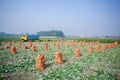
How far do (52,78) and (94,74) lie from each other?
2848 millimetres

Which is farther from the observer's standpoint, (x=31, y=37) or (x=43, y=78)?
(x=31, y=37)

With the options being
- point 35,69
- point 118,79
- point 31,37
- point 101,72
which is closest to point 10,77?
point 35,69

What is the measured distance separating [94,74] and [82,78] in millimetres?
1165

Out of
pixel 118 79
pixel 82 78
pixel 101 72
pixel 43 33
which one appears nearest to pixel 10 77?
pixel 82 78

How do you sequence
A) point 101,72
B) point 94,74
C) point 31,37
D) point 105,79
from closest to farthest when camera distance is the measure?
point 105,79 < point 94,74 < point 101,72 < point 31,37

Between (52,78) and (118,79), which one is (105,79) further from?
(52,78)

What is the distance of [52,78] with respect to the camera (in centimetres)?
894

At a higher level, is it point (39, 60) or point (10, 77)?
point (39, 60)

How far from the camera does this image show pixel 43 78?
29.1ft

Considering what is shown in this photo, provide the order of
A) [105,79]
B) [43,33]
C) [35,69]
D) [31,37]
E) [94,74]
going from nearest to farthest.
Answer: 1. [105,79]
2. [94,74]
3. [35,69]
4. [31,37]
5. [43,33]

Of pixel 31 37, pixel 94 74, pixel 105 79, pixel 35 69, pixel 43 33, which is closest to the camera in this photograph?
pixel 105 79

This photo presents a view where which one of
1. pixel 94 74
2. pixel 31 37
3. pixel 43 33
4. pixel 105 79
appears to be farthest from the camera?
A: pixel 43 33

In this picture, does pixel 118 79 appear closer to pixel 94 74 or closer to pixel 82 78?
pixel 94 74

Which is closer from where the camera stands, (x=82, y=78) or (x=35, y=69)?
(x=82, y=78)
